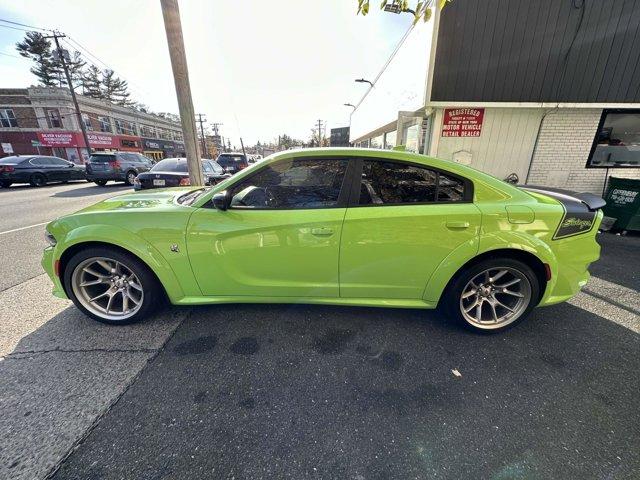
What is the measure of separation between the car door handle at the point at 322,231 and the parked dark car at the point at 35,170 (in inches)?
687

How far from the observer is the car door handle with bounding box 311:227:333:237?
7.27 ft

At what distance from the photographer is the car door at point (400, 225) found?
2.20 m

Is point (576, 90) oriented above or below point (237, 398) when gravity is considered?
above

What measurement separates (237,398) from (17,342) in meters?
2.07

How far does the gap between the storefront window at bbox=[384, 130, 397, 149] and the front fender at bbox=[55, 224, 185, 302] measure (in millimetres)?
10845

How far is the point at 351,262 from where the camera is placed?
2.30 metres

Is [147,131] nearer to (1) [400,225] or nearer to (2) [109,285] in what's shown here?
(2) [109,285]

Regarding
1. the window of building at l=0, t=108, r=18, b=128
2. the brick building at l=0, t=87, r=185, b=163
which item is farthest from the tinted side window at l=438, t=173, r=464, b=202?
the window of building at l=0, t=108, r=18, b=128

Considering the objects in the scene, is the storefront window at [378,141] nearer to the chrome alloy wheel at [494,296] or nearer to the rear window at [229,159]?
the rear window at [229,159]

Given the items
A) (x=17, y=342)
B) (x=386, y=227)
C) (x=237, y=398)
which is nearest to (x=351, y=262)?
(x=386, y=227)

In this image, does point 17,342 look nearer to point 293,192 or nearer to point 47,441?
point 47,441

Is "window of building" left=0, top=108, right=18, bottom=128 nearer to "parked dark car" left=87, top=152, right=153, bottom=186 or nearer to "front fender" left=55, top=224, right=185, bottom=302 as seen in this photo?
"parked dark car" left=87, top=152, right=153, bottom=186

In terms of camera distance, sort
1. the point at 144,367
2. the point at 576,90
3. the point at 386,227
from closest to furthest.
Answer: the point at 144,367, the point at 386,227, the point at 576,90

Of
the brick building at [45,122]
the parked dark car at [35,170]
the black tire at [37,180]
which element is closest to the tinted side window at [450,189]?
the parked dark car at [35,170]
